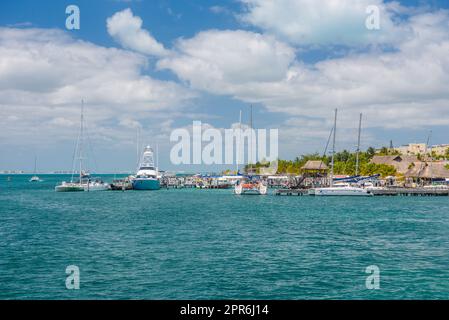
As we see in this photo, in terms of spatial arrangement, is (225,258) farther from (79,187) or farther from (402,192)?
(79,187)

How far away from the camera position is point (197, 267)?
23.7 metres

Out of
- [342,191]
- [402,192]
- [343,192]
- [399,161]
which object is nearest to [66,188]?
[342,191]

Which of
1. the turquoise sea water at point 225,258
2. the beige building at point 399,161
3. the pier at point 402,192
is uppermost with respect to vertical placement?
the beige building at point 399,161

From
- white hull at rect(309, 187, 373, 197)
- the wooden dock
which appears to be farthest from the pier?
white hull at rect(309, 187, 373, 197)

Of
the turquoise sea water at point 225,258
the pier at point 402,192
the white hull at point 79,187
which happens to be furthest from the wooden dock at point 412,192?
the white hull at point 79,187

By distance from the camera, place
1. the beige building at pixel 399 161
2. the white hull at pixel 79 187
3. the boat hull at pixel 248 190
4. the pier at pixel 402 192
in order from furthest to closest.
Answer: the beige building at pixel 399 161
the white hull at pixel 79 187
the boat hull at pixel 248 190
the pier at pixel 402 192

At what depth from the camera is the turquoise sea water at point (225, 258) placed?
19.4 m

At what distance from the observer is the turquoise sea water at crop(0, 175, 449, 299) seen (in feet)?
63.7

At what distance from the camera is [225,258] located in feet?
86.0

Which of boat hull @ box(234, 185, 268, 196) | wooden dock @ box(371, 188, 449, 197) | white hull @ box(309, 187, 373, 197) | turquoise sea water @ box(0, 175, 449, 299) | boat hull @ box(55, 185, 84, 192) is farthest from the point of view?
boat hull @ box(55, 185, 84, 192)

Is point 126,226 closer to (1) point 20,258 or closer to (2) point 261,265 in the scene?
(1) point 20,258

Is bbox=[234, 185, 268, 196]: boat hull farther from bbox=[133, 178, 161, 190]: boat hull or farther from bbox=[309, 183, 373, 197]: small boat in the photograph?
bbox=[133, 178, 161, 190]: boat hull

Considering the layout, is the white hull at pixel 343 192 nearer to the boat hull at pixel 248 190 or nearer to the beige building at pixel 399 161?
the boat hull at pixel 248 190

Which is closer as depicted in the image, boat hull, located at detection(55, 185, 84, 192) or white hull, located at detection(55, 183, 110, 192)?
boat hull, located at detection(55, 185, 84, 192)
